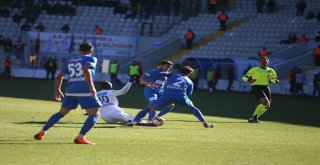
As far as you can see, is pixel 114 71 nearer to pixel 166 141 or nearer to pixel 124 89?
pixel 124 89

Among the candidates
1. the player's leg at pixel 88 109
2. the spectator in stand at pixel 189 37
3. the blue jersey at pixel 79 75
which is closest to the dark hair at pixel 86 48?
the blue jersey at pixel 79 75

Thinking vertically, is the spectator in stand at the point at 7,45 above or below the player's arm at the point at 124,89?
below

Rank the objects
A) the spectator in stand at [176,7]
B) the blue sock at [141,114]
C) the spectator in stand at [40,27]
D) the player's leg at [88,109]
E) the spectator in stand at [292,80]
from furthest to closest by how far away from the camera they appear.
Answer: the spectator in stand at [176,7]
the spectator in stand at [40,27]
the spectator in stand at [292,80]
the blue sock at [141,114]
the player's leg at [88,109]

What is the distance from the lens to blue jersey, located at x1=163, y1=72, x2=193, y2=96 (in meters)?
18.6

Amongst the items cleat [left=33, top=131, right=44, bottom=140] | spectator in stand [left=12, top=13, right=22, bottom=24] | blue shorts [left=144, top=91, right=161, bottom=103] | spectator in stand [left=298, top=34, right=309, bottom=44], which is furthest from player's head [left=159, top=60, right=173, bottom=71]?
spectator in stand [left=12, top=13, right=22, bottom=24]

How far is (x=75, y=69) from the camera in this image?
46.4 feet

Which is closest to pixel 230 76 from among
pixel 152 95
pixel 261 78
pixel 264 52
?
pixel 264 52

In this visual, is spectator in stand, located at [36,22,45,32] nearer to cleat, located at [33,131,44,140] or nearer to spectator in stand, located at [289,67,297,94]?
spectator in stand, located at [289,67,297,94]

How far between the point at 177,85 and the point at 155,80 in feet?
3.17

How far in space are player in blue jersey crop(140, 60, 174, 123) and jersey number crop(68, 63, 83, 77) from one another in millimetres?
4437

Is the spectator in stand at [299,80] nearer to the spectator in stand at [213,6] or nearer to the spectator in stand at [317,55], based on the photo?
the spectator in stand at [317,55]

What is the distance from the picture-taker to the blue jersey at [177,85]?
18.6 meters

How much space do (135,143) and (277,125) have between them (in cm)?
787

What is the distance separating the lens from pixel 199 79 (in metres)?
46.3
